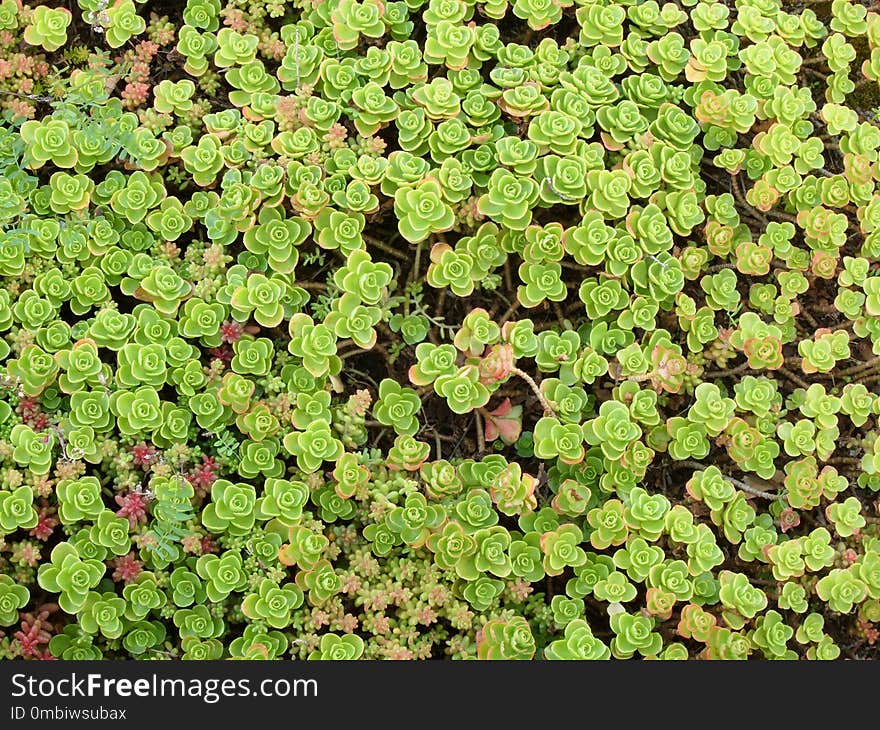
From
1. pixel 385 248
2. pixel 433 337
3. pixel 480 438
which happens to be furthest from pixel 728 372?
pixel 385 248

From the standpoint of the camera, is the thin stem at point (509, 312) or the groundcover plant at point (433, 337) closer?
the groundcover plant at point (433, 337)

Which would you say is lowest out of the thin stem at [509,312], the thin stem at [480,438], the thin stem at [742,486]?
the thin stem at [742,486]

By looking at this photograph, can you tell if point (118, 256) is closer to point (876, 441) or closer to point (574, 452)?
point (574, 452)

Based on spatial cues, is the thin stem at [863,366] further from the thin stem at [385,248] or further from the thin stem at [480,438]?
the thin stem at [385,248]

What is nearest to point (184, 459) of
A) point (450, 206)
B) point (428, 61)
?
point (450, 206)

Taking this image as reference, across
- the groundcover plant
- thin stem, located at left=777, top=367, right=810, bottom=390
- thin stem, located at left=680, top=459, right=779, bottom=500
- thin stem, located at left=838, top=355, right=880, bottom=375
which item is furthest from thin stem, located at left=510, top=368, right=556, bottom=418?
thin stem, located at left=838, top=355, right=880, bottom=375

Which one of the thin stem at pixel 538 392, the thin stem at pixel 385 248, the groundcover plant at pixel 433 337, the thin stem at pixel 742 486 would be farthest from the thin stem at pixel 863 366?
the thin stem at pixel 385 248

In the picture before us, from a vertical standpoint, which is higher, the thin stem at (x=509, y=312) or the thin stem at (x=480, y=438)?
the thin stem at (x=509, y=312)

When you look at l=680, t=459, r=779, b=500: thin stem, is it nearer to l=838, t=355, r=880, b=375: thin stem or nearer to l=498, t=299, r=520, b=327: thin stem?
l=838, t=355, r=880, b=375: thin stem
